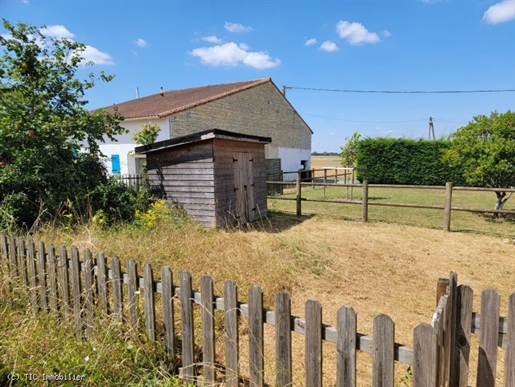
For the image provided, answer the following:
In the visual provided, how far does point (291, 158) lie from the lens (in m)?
22.4

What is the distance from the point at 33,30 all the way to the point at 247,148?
17.9ft

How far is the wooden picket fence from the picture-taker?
1.44 meters

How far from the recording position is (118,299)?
239 centimetres

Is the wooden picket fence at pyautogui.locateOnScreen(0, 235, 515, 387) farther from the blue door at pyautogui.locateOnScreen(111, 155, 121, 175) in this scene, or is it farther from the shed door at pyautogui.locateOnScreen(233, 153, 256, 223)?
the blue door at pyautogui.locateOnScreen(111, 155, 121, 175)

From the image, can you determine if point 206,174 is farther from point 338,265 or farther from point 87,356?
point 87,356

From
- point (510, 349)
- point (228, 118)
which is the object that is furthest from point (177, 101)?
point (510, 349)

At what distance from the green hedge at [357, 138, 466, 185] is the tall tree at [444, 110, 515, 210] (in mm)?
9032

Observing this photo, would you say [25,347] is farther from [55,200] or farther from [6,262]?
[55,200]

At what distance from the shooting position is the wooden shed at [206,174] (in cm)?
749

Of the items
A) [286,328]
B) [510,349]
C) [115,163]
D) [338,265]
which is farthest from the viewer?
[115,163]

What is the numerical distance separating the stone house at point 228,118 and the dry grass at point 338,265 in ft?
30.1

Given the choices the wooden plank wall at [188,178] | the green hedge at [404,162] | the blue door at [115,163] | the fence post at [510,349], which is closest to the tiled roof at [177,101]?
the blue door at [115,163]

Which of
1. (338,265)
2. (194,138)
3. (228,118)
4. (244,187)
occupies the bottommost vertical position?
(338,265)

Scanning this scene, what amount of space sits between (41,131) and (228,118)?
38.6 feet
